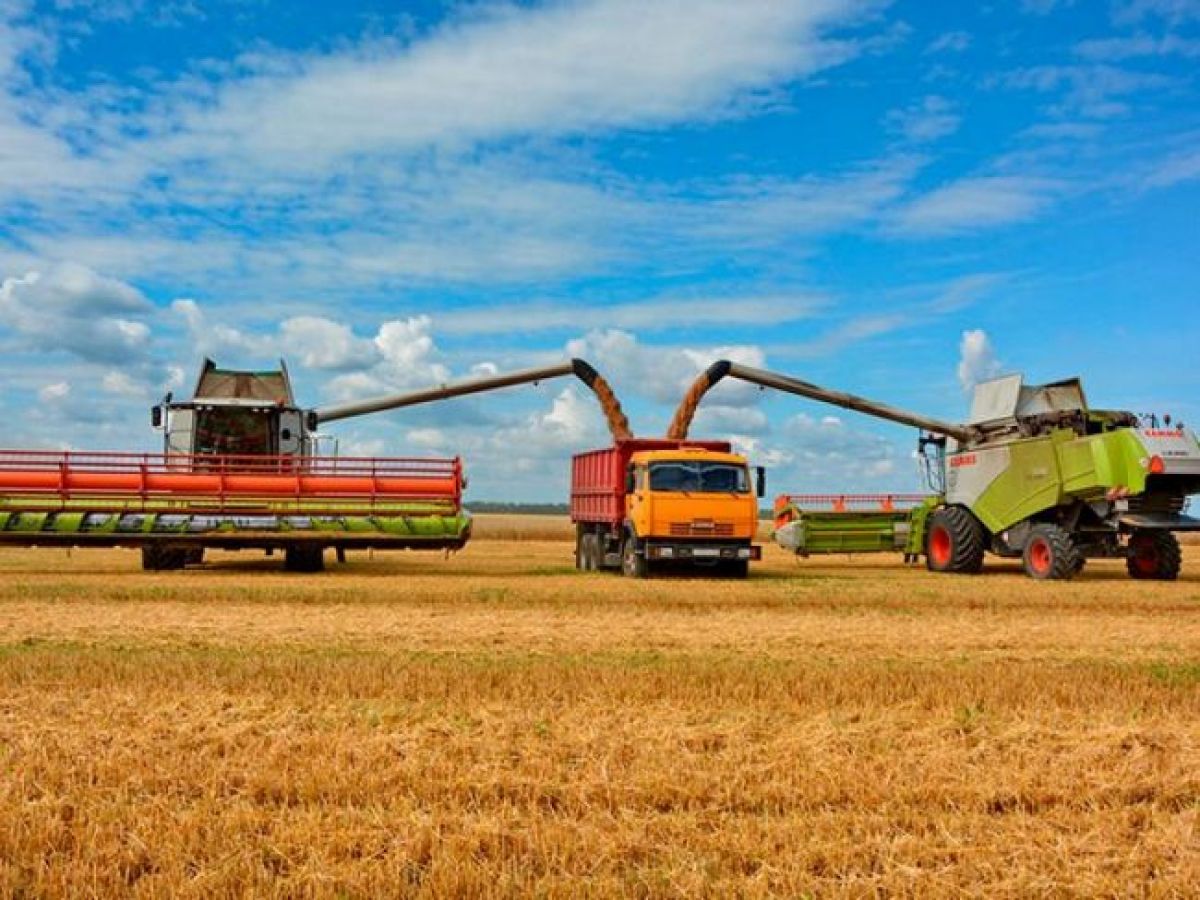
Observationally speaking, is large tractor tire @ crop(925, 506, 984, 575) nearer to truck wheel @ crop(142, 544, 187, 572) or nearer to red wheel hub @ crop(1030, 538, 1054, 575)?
red wheel hub @ crop(1030, 538, 1054, 575)

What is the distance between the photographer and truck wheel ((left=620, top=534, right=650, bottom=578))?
18781 millimetres

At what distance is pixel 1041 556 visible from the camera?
763 inches

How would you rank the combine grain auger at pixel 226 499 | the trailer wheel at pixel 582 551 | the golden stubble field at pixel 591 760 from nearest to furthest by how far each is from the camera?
1. the golden stubble field at pixel 591 760
2. the combine grain auger at pixel 226 499
3. the trailer wheel at pixel 582 551

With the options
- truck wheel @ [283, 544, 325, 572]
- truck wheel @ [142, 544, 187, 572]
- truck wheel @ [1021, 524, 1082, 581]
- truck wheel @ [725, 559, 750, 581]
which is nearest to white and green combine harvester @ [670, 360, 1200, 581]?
truck wheel @ [1021, 524, 1082, 581]

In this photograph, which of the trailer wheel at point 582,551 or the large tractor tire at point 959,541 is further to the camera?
the trailer wheel at point 582,551

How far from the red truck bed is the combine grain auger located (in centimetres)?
266

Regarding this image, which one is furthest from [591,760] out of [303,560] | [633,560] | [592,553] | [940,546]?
[940,546]

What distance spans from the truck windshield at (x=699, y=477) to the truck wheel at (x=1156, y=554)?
684cm

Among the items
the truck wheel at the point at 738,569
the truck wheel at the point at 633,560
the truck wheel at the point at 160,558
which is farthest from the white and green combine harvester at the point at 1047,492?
the truck wheel at the point at 160,558

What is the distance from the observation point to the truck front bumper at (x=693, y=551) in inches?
726

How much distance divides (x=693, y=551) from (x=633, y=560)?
3.84 ft

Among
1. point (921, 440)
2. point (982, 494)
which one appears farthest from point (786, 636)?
point (921, 440)

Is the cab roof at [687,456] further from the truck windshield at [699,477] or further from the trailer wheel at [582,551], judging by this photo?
the trailer wheel at [582,551]

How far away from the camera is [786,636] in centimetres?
1080
